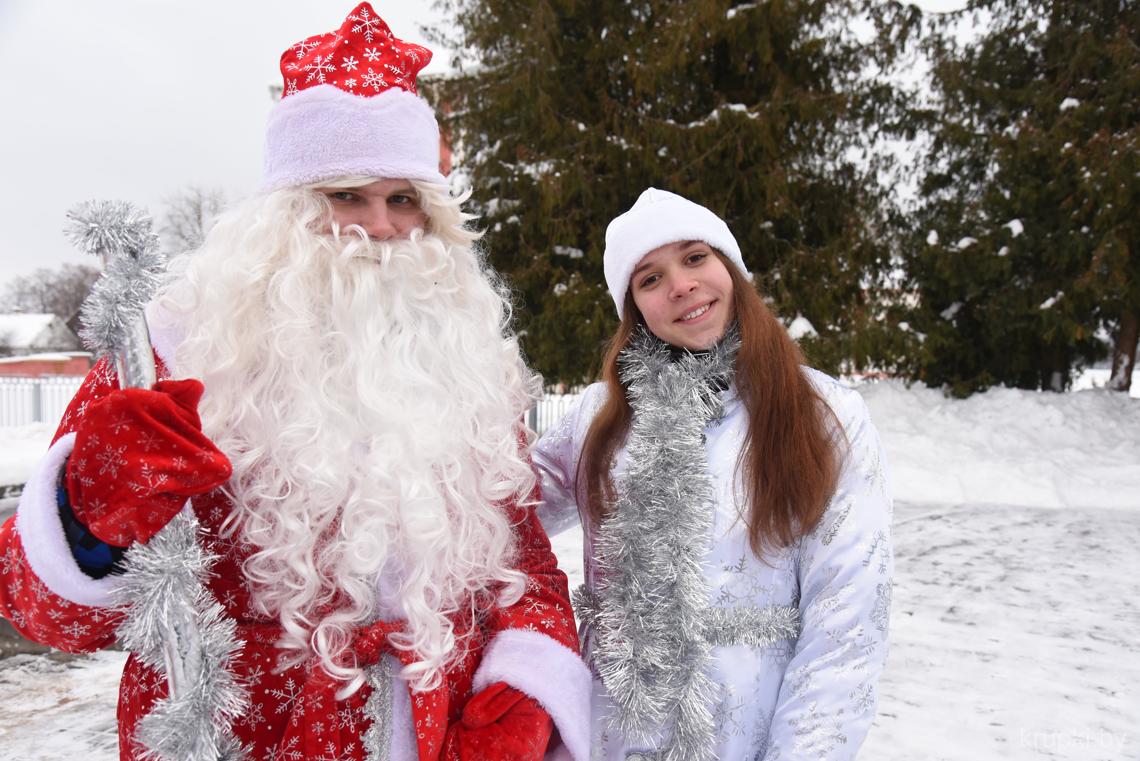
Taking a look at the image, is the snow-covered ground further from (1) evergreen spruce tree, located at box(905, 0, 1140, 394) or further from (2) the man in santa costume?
(2) the man in santa costume

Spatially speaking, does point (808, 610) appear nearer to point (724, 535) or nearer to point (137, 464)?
point (724, 535)

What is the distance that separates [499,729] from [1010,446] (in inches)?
370

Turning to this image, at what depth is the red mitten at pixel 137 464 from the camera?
1183 millimetres

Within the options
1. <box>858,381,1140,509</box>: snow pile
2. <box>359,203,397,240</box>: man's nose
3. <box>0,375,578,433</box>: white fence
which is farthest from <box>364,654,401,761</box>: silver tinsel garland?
<box>0,375,578,433</box>: white fence

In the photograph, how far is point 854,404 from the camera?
6.14 ft

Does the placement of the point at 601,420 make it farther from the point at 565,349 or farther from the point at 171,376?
the point at 565,349

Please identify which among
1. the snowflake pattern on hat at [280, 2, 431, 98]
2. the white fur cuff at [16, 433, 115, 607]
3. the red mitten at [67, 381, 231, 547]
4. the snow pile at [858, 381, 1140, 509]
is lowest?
the snow pile at [858, 381, 1140, 509]

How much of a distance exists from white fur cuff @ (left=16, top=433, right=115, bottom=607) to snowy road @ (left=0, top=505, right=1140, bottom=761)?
2335 mm

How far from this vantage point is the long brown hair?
1.74 m

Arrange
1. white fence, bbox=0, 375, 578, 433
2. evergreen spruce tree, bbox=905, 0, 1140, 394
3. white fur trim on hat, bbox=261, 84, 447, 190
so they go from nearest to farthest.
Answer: white fur trim on hat, bbox=261, 84, 447, 190
evergreen spruce tree, bbox=905, 0, 1140, 394
white fence, bbox=0, 375, 578, 433

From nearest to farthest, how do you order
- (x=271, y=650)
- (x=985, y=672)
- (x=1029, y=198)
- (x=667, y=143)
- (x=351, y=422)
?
(x=271, y=650) < (x=351, y=422) < (x=985, y=672) < (x=667, y=143) < (x=1029, y=198)

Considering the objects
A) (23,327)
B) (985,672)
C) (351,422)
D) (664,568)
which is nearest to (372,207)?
(351,422)

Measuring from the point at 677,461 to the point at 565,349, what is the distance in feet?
27.3

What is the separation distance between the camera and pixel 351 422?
1.63 m
